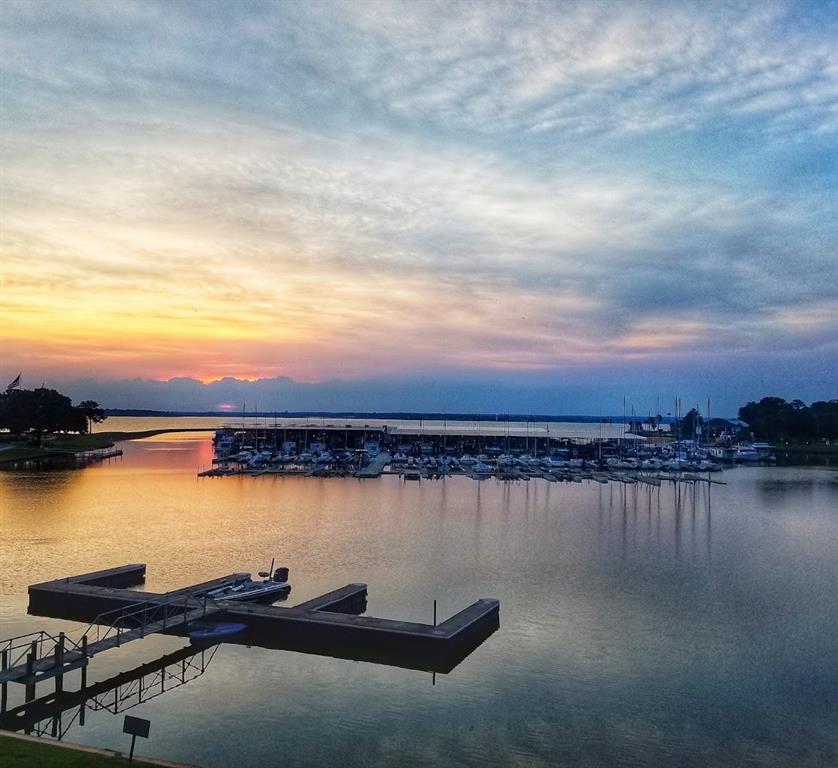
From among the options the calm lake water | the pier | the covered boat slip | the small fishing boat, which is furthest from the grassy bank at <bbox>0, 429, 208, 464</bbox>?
the pier

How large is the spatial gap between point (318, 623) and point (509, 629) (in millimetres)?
6603

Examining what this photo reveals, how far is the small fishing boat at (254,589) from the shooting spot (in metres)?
26.9

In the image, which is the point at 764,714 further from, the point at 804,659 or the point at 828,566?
the point at 828,566

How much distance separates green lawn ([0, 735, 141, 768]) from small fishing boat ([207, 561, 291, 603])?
12253 millimetres

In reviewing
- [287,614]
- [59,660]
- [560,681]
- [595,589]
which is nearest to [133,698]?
[59,660]

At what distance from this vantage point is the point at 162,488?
2749 inches

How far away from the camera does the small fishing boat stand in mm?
26897

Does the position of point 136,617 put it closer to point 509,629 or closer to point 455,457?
point 509,629

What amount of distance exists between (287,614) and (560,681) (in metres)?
8.95

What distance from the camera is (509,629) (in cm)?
2480

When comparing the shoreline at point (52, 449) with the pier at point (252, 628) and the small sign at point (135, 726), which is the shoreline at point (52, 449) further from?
the small sign at point (135, 726)

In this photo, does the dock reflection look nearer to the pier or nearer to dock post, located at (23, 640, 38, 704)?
dock post, located at (23, 640, 38, 704)

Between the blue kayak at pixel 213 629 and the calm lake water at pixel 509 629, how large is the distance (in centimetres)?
73

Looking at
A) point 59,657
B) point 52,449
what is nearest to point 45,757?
point 59,657
